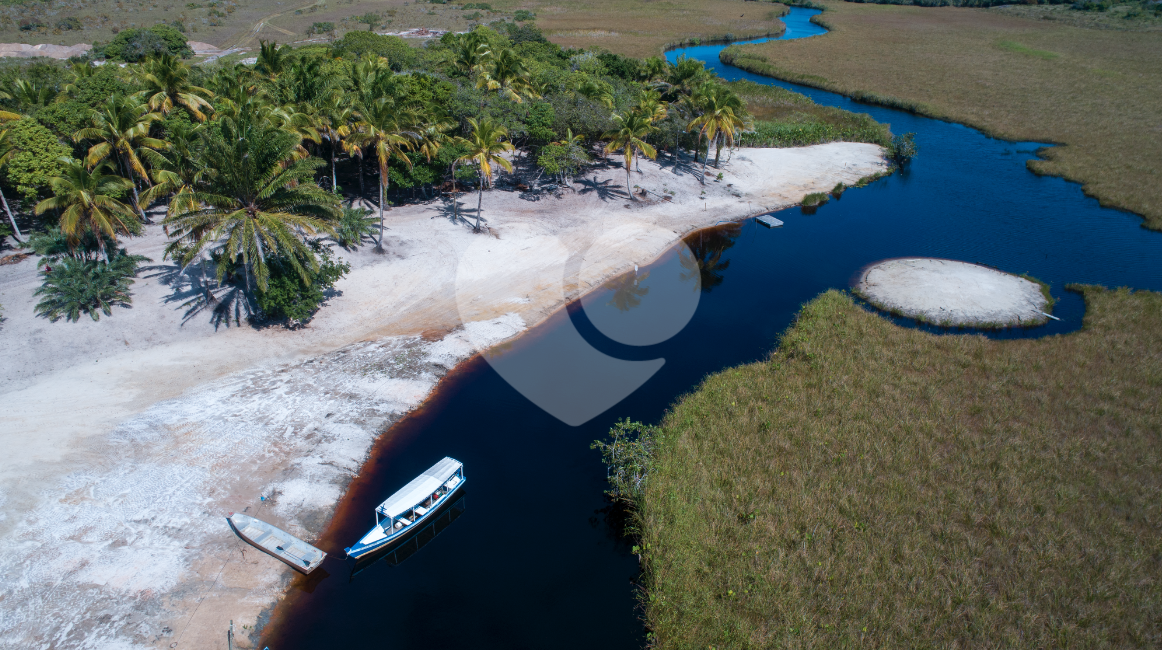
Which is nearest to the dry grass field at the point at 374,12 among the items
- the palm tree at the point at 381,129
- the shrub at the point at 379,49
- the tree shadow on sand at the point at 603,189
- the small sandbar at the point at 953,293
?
the shrub at the point at 379,49

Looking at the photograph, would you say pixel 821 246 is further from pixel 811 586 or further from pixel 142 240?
pixel 142 240

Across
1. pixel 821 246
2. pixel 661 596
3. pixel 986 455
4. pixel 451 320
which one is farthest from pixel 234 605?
pixel 821 246

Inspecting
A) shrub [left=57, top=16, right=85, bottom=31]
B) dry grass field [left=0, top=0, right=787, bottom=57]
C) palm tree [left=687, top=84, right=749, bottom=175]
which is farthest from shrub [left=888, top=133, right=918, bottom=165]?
shrub [left=57, top=16, right=85, bottom=31]

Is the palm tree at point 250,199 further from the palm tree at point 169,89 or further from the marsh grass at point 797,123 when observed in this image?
the marsh grass at point 797,123

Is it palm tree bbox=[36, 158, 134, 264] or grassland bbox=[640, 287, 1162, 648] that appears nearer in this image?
grassland bbox=[640, 287, 1162, 648]

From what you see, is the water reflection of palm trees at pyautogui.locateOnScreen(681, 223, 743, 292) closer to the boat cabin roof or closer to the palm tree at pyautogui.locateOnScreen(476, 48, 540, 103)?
the palm tree at pyautogui.locateOnScreen(476, 48, 540, 103)

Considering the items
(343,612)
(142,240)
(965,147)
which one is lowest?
(343,612)
